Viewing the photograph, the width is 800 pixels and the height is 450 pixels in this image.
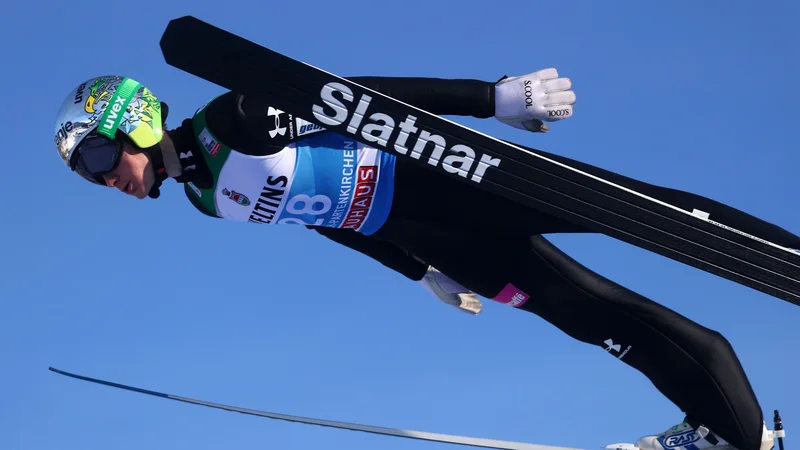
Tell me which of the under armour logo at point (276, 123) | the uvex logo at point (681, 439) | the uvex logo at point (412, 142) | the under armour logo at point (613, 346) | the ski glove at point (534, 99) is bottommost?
the uvex logo at point (681, 439)

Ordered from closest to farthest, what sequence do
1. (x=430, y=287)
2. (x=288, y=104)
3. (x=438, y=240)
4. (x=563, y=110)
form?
(x=288, y=104) < (x=563, y=110) < (x=438, y=240) < (x=430, y=287)

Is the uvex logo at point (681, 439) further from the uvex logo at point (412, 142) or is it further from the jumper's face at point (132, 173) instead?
the jumper's face at point (132, 173)

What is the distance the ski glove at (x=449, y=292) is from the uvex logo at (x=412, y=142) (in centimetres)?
149

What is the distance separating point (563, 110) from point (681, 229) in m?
0.85

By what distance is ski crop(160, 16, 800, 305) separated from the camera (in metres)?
5.55

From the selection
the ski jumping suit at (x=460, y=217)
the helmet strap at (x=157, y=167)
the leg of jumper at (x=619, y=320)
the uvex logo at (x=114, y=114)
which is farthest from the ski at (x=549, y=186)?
the uvex logo at (x=114, y=114)

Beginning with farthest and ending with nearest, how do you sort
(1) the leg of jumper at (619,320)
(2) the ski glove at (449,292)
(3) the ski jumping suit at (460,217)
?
(2) the ski glove at (449,292) → (1) the leg of jumper at (619,320) → (3) the ski jumping suit at (460,217)

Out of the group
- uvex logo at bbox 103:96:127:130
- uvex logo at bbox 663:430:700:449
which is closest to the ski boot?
uvex logo at bbox 663:430:700:449

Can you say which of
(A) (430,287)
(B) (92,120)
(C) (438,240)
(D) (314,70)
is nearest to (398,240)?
(C) (438,240)

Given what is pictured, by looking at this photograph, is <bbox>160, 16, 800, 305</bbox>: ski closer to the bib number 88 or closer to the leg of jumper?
the bib number 88

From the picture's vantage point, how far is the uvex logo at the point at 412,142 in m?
5.55

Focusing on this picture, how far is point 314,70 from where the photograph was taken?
5.46 metres

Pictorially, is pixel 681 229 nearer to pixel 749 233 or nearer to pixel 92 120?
pixel 749 233

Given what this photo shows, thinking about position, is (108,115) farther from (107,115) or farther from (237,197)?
(237,197)
